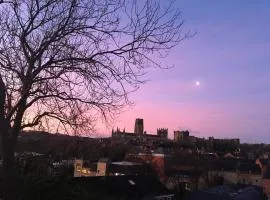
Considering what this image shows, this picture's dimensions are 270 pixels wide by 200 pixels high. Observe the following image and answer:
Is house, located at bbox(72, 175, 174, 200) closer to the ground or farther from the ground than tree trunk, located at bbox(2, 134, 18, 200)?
closer to the ground

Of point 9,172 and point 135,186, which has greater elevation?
point 9,172

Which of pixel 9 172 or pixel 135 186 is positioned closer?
pixel 9 172

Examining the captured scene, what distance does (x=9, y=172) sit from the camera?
27.9 ft

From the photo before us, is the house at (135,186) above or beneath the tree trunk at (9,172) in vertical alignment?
beneath

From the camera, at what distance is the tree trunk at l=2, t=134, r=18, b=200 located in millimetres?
8352

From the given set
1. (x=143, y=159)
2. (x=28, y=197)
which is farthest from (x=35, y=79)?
(x=143, y=159)

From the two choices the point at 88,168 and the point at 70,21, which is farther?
the point at 88,168

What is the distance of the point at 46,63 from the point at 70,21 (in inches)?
36.0

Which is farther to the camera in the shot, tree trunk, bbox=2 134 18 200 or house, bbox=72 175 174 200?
house, bbox=72 175 174 200

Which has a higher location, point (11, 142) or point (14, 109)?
point (14, 109)

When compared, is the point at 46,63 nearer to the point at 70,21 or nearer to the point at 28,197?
the point at 70,21

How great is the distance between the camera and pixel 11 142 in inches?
330

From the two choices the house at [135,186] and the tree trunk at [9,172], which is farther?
the house at [135,186]

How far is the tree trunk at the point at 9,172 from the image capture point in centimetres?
835
